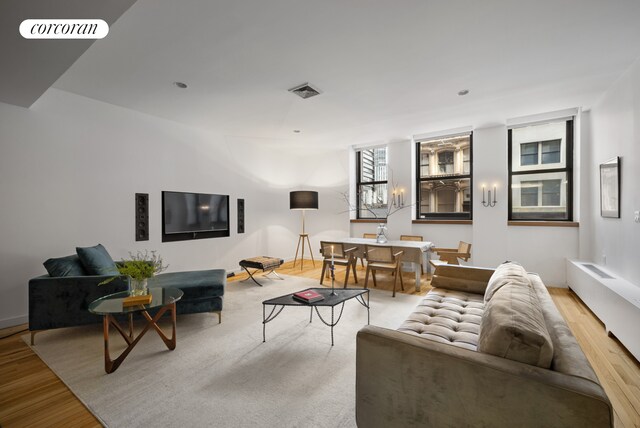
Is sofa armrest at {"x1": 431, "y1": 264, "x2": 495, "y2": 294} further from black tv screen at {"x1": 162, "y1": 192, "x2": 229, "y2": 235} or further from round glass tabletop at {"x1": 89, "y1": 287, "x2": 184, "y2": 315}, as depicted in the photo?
black tv screen at {"x1": 162, "y1": 192, "x2": 229, "y2": 235}

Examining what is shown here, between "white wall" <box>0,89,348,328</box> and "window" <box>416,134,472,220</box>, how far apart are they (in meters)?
3.45

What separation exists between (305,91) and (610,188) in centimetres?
379

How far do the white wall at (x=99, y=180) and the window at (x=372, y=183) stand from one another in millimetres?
2280

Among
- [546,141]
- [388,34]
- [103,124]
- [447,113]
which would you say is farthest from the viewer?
[546,141]

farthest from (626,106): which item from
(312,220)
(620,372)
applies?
(312,220)

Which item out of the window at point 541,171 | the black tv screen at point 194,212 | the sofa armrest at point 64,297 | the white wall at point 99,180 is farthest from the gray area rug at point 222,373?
the window at point 541,171

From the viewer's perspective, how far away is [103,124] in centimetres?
394

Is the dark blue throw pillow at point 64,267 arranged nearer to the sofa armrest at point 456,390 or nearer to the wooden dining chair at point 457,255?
the sofa armrest at point 456,390

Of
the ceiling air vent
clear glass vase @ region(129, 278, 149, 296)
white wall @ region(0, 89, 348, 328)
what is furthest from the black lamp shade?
clear glass vase @ region(129, 278, 149, 296)

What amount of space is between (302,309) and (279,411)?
1834 mm

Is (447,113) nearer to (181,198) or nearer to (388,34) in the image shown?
(388,34)

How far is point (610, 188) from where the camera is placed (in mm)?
3432

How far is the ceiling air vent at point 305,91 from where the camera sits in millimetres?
3416

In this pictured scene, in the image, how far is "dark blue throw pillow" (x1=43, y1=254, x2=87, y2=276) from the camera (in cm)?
286
